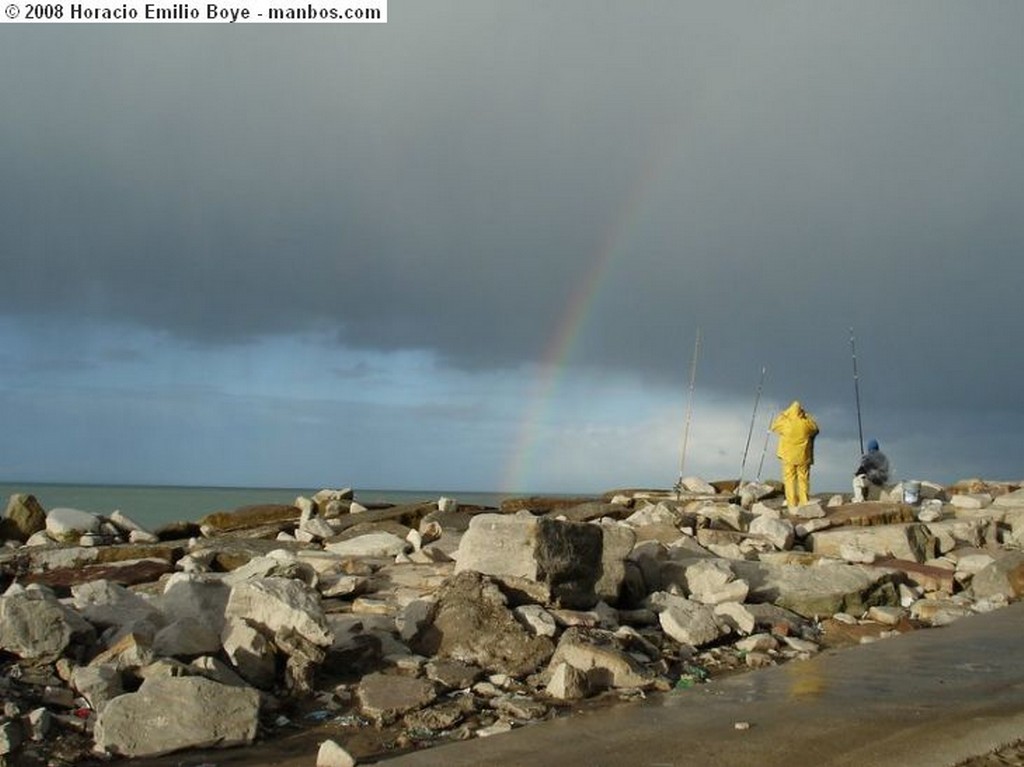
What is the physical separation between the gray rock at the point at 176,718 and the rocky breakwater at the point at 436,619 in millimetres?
13

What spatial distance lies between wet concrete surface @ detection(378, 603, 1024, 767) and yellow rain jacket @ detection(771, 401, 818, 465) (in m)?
10.1

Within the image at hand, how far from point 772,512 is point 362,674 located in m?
10.8

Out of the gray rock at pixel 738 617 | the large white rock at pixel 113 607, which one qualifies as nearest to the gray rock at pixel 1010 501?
the gray rock at pixel 738 617

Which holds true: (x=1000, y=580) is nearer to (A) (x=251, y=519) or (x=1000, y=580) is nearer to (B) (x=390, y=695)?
(B) (x=390, y=695)

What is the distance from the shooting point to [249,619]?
8281 millimetres

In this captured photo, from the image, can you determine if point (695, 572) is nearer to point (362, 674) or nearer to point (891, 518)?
point (362, 674)

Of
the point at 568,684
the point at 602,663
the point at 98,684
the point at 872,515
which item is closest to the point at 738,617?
the point at 602,663

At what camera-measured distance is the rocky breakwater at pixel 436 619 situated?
6.91m

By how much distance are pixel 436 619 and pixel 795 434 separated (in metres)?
11.8

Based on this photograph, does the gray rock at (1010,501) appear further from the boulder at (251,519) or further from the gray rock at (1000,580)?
the boulder at (251,519)

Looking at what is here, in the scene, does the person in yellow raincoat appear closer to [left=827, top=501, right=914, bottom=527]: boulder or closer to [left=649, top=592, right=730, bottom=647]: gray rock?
[left=827, top=501, right=914, bottom=527]: boulder

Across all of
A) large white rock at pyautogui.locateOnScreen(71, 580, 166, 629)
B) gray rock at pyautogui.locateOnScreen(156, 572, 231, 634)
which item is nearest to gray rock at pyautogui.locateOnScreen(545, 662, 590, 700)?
gray rock at pyautogui.locateOnScreen(156, 572, 231, 634)

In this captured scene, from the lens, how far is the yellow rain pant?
19875 millimetres

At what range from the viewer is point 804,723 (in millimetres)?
6805
